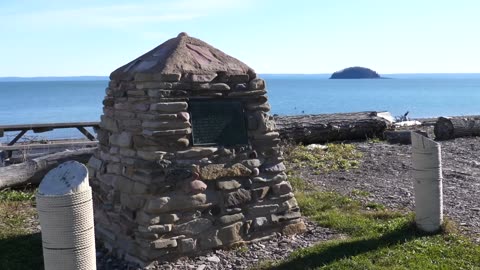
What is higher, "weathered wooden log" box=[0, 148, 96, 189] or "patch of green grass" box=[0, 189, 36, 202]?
"weathered wooden log" box=[0, 148, 96, 189]

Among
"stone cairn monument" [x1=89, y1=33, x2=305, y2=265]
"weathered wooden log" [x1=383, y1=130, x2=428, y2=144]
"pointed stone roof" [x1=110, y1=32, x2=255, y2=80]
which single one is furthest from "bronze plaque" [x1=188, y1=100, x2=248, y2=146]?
"weathered wooden log" [x1=383, y1=130, x2=428, y2=144]

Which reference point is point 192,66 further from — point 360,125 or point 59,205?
point 360,125

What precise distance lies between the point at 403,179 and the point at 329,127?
4.87m

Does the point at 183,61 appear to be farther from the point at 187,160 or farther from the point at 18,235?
the point at 18,235

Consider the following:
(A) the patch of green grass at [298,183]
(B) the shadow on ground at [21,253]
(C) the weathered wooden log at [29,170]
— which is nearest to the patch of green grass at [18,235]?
(B) the shadow on ground at [21,253]

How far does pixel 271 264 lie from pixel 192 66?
2.34 m

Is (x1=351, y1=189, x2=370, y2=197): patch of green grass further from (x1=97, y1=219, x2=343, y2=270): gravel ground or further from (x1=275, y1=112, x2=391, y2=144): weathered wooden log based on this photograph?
(x1=275, y1=112, x2=391, y2=144): weathered wooden log

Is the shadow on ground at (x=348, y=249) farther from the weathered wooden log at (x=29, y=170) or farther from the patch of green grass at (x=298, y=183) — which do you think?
the weathered wooden log at (x=29, y=170)

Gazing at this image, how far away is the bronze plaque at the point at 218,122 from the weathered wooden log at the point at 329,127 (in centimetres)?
751

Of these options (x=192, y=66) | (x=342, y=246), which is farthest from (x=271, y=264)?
(x=192, y=66)

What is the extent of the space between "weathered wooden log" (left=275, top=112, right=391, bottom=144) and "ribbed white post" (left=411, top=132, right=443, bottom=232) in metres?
7.62

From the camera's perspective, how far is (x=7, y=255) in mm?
6465

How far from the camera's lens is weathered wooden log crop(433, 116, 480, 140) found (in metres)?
15.4

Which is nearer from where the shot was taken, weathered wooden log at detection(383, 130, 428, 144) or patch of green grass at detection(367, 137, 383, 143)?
weathered wooden log at detection(383, 130, 428, 144)
